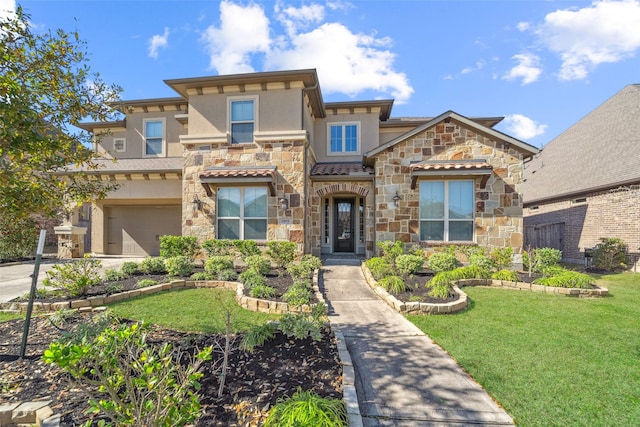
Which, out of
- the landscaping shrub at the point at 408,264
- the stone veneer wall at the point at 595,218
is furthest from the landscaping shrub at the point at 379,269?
the stone veneer wall at the point at 595,218

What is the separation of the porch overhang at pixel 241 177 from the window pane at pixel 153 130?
5.52m

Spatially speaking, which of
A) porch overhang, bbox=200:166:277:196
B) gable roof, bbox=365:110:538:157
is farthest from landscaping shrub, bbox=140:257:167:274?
gable roof, bbox=365:110:538:157

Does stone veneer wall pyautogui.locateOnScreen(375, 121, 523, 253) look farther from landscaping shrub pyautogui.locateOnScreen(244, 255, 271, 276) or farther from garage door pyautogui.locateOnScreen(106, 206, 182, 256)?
garage door pyautogui.locateOnScreen(106, 206, 182, 256)

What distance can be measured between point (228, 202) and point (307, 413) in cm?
915

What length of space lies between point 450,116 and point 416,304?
7184 mm

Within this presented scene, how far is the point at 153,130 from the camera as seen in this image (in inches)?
547

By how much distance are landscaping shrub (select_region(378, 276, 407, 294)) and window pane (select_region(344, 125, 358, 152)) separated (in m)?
7.72

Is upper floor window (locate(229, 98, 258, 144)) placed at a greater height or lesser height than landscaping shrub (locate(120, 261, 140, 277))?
greater

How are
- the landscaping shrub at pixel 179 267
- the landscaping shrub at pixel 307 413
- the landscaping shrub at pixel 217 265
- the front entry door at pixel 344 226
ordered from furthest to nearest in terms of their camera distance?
the front entry door at pixel 344 226 → the landscaping shrub at pixel 217 265 → the landscaping shrub at pixel 179 267 → the landscaping shrub at pixel 307 413

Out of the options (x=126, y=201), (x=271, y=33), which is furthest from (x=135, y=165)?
(x=271, y=33)

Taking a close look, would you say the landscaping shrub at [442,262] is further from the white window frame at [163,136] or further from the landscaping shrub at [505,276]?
the white window frame at [163,136]

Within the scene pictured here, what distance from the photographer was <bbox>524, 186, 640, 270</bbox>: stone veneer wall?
10508mm

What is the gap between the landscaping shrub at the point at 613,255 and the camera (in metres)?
10.5

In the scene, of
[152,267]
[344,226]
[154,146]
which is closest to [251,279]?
[152,267]
